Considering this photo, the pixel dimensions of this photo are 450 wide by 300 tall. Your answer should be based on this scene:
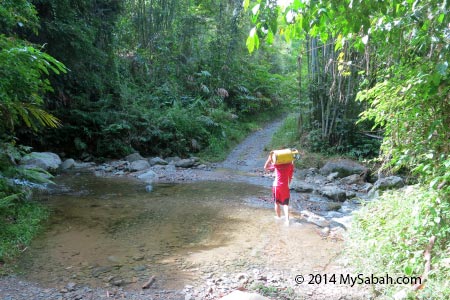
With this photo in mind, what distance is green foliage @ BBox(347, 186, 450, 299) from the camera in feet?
11.4

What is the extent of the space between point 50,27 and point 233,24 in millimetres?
11796

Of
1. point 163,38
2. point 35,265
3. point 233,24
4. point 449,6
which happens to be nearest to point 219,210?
point 35,265

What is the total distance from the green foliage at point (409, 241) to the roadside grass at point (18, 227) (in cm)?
448

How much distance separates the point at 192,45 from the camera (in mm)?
20312

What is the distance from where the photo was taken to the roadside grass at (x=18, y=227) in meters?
5.00

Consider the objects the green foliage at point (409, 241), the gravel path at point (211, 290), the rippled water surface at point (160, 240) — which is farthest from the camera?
the rippled water surface at point (160, 240)

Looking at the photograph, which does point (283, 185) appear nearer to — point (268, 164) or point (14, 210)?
point (268, 164)

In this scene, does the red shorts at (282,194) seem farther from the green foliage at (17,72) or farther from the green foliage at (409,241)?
the green foliage at (17,72)

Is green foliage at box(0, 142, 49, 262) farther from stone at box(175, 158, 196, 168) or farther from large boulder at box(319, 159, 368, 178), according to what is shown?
large boulder at box(319, 159, 368, 178)

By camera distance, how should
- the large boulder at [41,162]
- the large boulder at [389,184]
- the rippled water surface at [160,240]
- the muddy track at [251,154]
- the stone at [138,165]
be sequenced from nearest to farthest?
the rippled water surface at [160,240], the large boulder at [389,184], the large boulder at [41,162], the stone at [138,165], the muddy track at [251,154]

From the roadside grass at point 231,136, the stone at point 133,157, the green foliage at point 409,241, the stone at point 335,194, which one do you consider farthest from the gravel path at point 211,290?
the roadside grass at point 231,136

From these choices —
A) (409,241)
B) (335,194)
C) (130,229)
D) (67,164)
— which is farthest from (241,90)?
(409,241)

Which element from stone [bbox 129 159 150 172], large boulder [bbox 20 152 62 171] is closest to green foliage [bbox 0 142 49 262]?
large boulder [bbox 20 152 62 171]

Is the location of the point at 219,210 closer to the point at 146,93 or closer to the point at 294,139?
the point at 294,139
